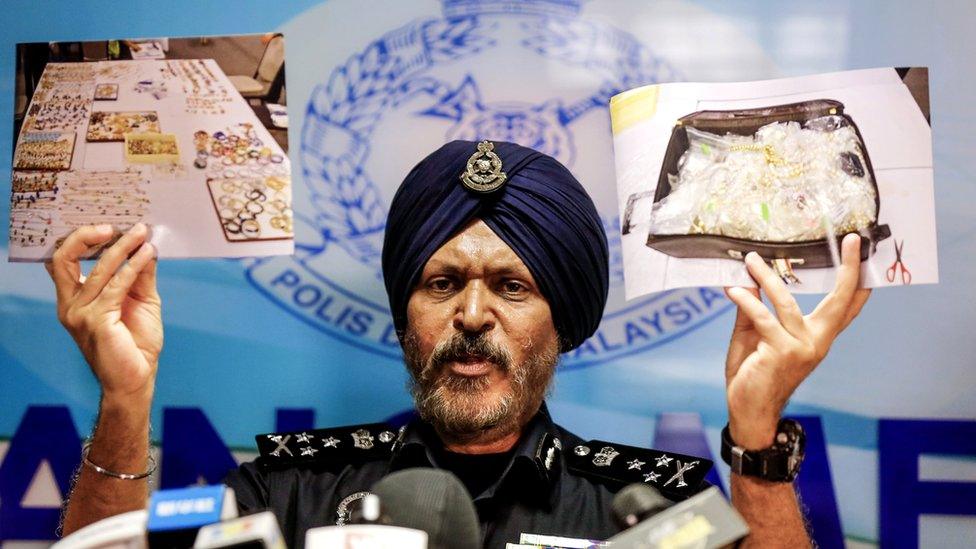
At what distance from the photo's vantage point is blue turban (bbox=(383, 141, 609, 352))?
2.34m

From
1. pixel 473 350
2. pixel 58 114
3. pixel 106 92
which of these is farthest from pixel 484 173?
pixel 58 114

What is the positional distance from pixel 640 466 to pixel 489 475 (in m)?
0.36

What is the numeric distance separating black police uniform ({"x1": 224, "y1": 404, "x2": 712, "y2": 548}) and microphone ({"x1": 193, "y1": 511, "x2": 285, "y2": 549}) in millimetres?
1160

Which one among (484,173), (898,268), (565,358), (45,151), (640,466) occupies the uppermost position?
(45,151)

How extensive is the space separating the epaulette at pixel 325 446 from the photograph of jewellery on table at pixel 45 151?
0.80 metres

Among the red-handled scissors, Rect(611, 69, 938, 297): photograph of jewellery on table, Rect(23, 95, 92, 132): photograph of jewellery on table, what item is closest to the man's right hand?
Rect(23, 95, 92, 132): photograph of jewellery on table

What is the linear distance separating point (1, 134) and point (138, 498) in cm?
125

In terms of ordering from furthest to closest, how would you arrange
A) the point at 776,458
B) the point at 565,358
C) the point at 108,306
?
the point at 565,358 < the point at 108,306 < the point at 776,458

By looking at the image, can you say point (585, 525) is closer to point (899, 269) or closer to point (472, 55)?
point (899, 269)

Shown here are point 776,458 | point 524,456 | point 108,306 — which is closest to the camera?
point 776,458

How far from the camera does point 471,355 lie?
91.4 inches

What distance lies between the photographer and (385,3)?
268 cm

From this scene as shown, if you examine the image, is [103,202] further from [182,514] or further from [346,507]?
[182,514]

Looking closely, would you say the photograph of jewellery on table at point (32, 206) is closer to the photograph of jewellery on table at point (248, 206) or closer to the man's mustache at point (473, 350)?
the photograph of jewellery on table at point (248, 206)
